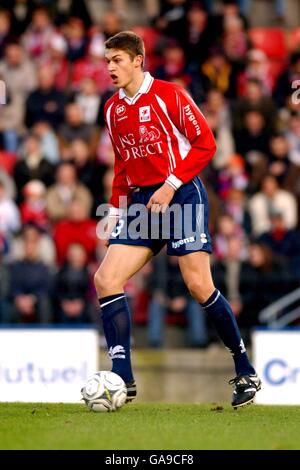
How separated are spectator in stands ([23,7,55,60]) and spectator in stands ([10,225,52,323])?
5212mm

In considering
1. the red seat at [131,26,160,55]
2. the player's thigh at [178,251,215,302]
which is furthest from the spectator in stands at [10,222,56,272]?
the player's thigh at [178,251,215,302]

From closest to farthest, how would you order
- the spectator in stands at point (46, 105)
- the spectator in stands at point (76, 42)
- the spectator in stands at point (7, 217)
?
the spectator in stands at point (7, 217) < the spectator in stands at point (46, 105) < the spectator in stands at point (76, 42)

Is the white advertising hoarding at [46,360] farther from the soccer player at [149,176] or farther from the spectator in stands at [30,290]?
the soccer player at [149,176]

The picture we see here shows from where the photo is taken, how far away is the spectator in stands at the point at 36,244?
1562 centimetres

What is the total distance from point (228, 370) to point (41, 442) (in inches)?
331

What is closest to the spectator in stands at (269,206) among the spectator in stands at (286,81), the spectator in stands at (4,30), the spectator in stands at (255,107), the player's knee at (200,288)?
the spectator in stands at (255,107)

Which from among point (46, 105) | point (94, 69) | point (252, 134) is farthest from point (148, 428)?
point (94, 69)

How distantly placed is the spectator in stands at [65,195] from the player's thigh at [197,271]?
24.4 ft

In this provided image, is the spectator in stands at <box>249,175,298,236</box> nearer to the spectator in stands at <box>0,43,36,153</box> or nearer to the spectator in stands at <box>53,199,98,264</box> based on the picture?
the spectator in stands at <box>53,199,98,264</box>

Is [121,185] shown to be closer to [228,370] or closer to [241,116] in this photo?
[228,370]

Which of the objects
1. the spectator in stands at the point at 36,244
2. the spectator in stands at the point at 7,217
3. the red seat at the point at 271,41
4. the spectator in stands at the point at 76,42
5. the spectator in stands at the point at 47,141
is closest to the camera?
the spectator in stands at the point at 36,244

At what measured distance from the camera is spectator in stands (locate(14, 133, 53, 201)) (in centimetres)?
1712

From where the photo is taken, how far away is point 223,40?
1912 cm

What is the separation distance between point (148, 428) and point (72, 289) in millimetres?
7756
